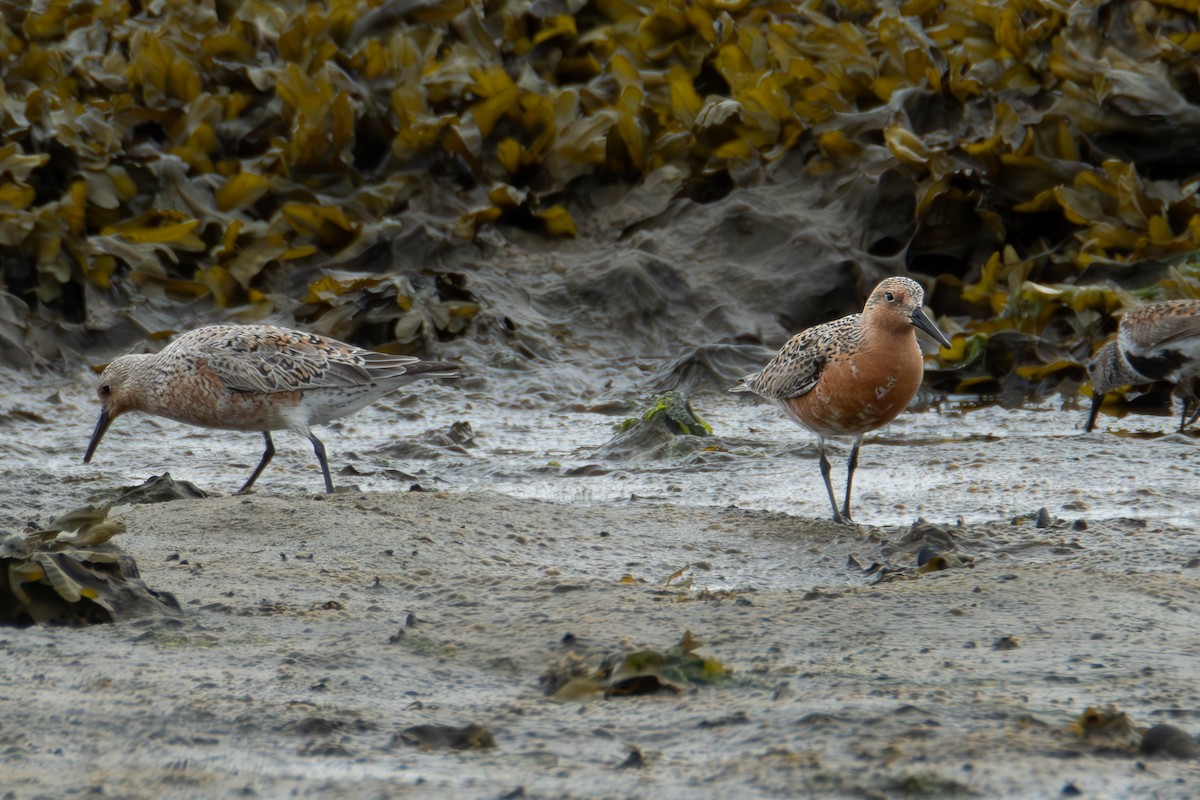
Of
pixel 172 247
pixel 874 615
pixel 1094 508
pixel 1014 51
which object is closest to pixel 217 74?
pixel 172 247

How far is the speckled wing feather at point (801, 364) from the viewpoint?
21.4 feet

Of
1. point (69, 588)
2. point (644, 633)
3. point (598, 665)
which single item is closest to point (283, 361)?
point (69, 588)

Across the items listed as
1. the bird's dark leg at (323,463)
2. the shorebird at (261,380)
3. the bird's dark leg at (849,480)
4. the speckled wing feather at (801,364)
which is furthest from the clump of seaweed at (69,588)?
the speckled wing feather at (801,364)

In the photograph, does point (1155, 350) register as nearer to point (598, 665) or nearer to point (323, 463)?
point (323, 463)

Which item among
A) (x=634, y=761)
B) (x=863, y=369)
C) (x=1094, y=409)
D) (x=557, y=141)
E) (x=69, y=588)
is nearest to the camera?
(x=634, y=761)

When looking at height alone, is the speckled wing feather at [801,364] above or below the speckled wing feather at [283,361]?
above

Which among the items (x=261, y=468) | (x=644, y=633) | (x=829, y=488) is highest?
(x=644, y=633)

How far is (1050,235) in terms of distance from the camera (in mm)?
9633

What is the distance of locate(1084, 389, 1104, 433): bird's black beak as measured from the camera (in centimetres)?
784

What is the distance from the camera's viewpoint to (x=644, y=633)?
12.8 ft

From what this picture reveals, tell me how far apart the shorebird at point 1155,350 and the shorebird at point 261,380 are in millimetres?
3622

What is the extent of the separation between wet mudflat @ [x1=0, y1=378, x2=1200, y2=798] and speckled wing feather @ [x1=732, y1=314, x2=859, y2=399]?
0.50 meters

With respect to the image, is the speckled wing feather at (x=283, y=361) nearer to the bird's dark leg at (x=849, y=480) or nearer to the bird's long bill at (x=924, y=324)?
the bird's dark leg at (x=849, y=480)

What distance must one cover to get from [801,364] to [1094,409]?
2223 mm
